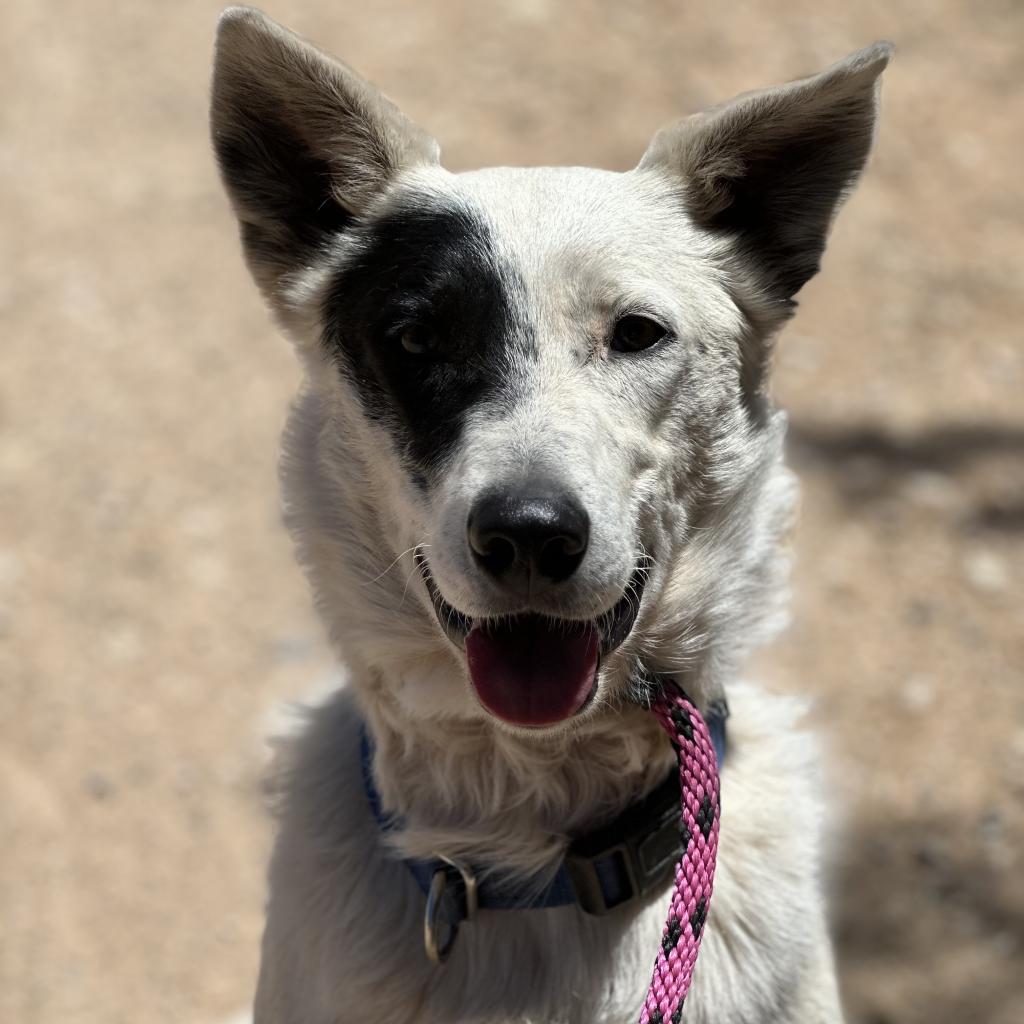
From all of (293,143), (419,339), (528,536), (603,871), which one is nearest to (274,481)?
(293,143)

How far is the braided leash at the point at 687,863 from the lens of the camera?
213 cm

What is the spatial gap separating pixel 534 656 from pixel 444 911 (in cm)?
49

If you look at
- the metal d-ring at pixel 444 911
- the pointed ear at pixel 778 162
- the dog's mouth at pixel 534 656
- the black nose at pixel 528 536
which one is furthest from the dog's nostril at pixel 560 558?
the pointed ear at pixel 778 162

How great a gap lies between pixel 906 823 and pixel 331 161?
107 inches

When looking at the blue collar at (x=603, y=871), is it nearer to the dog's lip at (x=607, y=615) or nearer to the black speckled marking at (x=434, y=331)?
the dog's lip at (x=607, y=615)

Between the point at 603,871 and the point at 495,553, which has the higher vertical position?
the point at 495,553

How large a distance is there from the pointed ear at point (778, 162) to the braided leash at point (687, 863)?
0.94 meters

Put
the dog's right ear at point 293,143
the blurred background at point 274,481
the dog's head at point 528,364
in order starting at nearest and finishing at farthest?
1. the dog's head at point 528,364
2. the dog's right ear at point 293,143
3. the blurred background at point 274,481

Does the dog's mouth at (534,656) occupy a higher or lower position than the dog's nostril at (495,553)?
lower

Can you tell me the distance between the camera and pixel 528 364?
236 cm

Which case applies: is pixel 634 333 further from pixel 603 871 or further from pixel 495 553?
pixel 603 871

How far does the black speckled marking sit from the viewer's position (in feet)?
7.74

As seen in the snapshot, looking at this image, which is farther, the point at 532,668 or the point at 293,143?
the point at 293,143

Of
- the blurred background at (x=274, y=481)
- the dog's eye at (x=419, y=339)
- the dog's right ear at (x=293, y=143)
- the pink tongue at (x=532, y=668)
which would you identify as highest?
the dog's right ear at (x=293, y=143)
